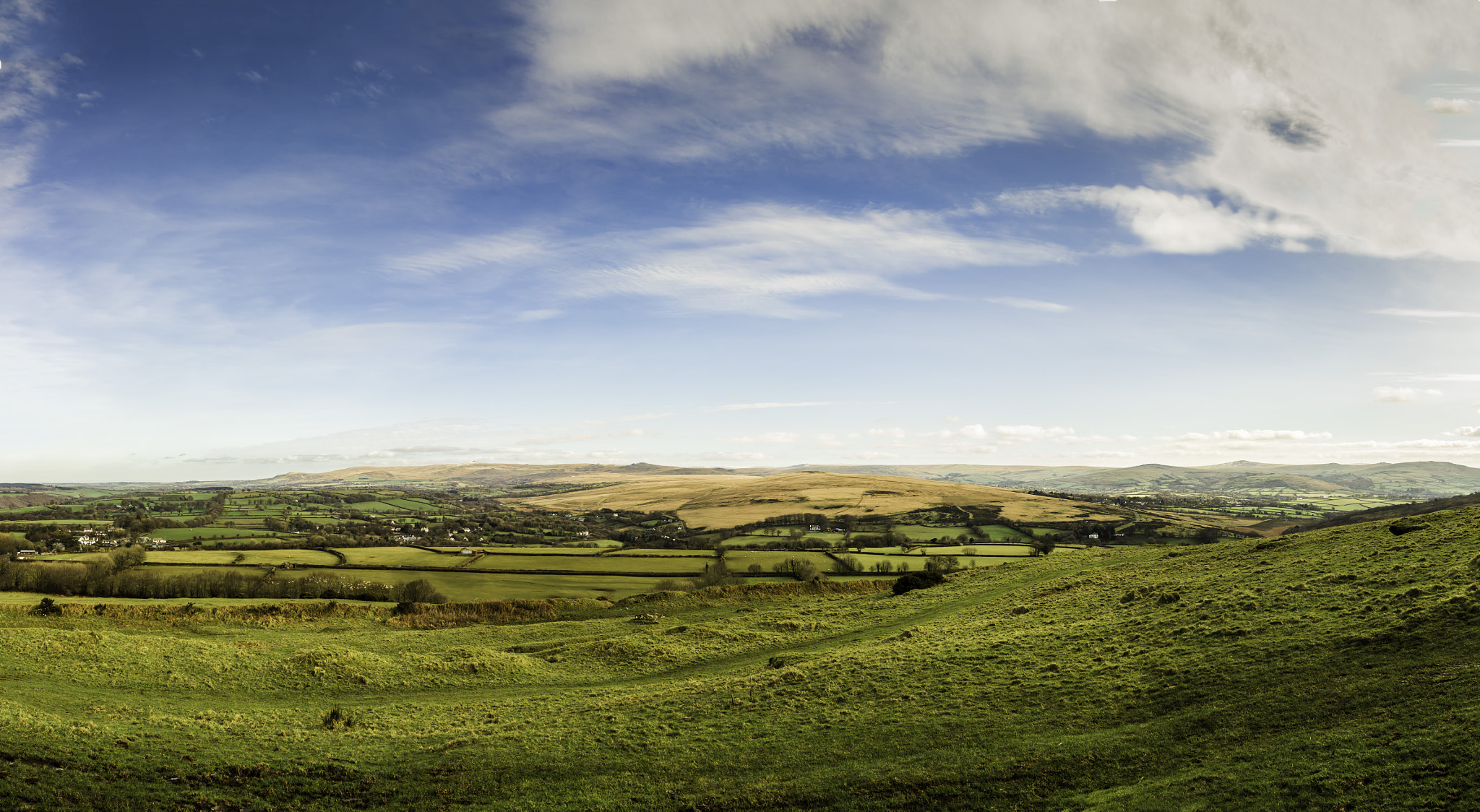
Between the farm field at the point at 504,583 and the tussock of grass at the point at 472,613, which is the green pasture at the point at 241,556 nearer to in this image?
the farm field at the point at 504,583

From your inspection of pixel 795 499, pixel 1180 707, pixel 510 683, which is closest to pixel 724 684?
pixel 510 683

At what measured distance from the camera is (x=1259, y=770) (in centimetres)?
1747

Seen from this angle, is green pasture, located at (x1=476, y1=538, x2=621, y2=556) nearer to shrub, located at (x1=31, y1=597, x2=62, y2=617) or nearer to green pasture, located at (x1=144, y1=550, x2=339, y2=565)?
green pasture, located at (x1=144, y1=550, x2=339, y2=565)

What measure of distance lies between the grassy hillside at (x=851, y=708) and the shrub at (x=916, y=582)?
18631mm

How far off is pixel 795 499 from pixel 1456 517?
145m

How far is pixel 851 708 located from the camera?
2872cm

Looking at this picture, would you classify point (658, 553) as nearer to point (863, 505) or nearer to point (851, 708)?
point (851, 708)

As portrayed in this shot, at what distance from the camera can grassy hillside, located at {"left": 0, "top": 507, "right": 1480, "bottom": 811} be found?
18.9 meters

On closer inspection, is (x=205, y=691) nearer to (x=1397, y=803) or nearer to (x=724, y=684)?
(x=724, y=684)

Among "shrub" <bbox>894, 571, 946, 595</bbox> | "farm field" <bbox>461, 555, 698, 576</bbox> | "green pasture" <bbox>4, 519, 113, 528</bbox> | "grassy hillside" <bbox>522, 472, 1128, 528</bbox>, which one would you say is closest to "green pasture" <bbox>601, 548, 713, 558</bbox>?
"farm field" <bbox>461, 555, 698, 576</bbox>

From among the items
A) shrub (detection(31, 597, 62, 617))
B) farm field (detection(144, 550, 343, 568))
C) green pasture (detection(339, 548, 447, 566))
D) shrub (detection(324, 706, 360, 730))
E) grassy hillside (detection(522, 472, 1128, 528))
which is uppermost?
shrub (detection(324, 706, 360, 730))

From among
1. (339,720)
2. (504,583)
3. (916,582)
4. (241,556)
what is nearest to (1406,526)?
(916,582)

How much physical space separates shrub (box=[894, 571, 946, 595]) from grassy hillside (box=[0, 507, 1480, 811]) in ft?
61.1

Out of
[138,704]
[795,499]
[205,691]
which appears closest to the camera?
[138,704]
